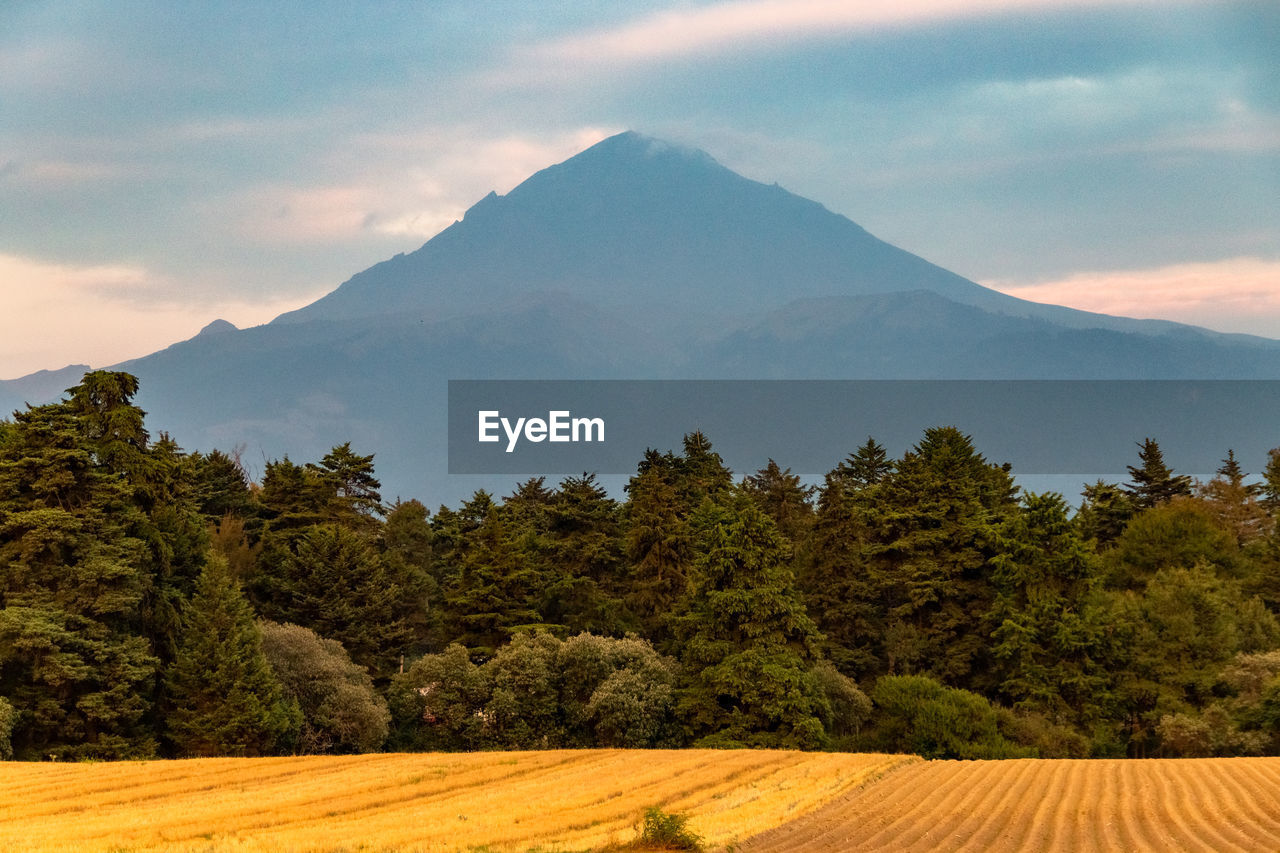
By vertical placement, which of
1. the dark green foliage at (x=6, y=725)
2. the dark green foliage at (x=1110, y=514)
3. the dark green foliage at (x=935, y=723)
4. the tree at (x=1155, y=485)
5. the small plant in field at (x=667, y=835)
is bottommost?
the dark green foliage at (x=935, y=723)

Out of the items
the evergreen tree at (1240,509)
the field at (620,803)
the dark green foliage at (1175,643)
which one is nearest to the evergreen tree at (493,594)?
the field at (620,803)

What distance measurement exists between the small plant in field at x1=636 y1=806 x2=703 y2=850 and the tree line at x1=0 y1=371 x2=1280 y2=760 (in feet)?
114

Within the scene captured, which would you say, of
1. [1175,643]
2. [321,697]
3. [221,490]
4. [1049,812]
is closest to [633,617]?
[321,697]

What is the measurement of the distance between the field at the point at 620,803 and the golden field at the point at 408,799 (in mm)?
75

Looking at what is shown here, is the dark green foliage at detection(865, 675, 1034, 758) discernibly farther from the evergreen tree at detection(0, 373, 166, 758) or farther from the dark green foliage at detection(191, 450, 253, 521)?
the dark green foliage at detection(191, 450, 253, 521)

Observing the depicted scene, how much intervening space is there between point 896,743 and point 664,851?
4184cm

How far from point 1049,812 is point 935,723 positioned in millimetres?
30030

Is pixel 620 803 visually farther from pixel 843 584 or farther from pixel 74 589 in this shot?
pixel 843 584

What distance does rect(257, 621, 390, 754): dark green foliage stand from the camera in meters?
60.6

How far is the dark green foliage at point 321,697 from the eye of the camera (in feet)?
199

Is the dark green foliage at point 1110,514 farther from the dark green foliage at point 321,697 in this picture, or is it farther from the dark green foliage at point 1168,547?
the dark green foliage at point 321,697

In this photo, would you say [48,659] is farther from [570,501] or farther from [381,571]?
[570,501]

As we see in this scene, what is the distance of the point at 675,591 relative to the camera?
74125 millimetres

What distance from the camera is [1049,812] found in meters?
30.7
